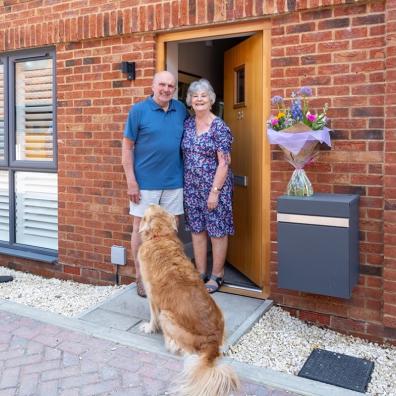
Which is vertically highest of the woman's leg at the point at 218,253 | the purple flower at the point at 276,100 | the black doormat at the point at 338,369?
the purple flower at the point at 276,100

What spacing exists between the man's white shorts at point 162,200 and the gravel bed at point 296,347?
1253 mm

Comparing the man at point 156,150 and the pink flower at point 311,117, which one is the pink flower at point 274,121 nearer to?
the pink flower at point 311,117

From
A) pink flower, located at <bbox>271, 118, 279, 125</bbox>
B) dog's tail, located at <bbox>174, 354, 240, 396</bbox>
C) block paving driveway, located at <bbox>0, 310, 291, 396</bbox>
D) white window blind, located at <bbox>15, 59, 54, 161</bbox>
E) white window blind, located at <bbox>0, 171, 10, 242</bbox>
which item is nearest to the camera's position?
dog's tail, located at <bbox>174, 354, 240, 396</bbox>

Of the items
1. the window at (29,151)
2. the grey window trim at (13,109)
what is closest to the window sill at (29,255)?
the window at (29,151)

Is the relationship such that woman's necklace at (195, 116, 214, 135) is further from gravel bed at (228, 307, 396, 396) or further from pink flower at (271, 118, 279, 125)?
gravel bed at (228, 307, 396, 396)

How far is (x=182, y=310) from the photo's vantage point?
131 inches

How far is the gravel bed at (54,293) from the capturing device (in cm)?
464

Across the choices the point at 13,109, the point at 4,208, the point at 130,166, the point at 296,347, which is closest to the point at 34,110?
the point at 13,109

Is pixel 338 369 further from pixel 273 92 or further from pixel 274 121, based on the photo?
pixel 273 92

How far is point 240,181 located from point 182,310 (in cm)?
204

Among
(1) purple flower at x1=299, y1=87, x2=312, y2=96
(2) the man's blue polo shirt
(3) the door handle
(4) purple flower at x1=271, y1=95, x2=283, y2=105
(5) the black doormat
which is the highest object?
(1) purple flower at x1=299, y1=87, x2=312, y2=96

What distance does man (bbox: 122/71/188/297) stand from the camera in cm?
436

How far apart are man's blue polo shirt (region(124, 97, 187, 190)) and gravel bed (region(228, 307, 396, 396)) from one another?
149cm

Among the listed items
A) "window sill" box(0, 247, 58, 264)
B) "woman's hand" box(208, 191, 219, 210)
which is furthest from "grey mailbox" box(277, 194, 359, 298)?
"window sill" box(0, 247, 58, 264)
